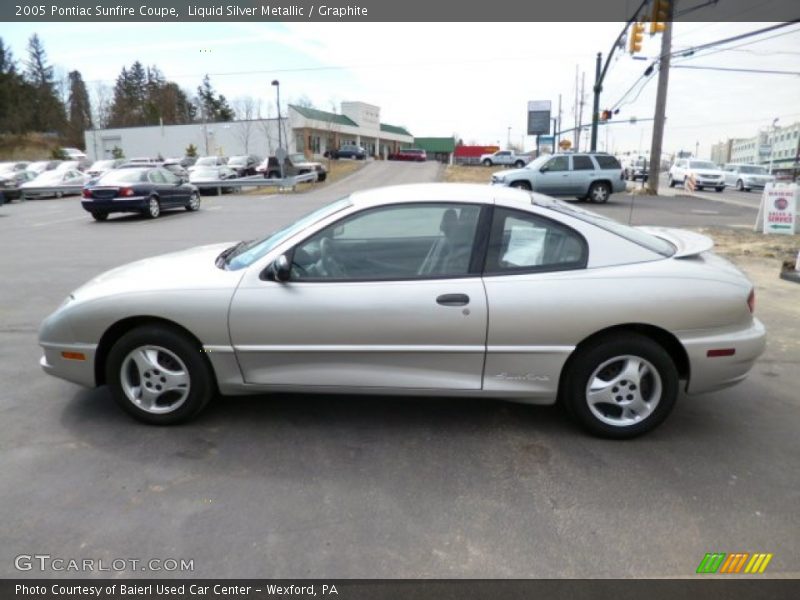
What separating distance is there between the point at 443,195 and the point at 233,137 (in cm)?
6642

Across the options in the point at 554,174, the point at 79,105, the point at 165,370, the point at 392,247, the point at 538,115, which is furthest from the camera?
the point at 79,105

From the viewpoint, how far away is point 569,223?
3.46m

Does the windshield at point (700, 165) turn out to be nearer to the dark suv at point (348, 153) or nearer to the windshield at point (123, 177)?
the windshield at point (123, 177)

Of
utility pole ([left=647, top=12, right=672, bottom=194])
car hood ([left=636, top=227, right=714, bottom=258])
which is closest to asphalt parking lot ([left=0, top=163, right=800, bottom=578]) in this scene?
car hood ([left=636, top=227, right=714, bottom=258])

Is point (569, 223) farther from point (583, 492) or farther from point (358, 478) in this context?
point (358, 478)

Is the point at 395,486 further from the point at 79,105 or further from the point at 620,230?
the point at 79,105

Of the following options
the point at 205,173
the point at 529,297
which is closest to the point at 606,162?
the point at 529,297

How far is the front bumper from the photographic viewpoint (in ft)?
11.7

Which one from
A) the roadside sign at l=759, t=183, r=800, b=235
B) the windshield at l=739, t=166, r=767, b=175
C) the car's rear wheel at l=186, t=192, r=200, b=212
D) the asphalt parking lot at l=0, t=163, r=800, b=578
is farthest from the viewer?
the windshield at l=739, t=166, r=767, b=175

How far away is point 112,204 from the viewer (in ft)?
53.4

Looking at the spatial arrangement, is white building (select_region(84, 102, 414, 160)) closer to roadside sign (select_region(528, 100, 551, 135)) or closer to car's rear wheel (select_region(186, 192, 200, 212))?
roadside sign (select_region(528, 100, 551, 135))

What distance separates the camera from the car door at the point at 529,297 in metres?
3.27

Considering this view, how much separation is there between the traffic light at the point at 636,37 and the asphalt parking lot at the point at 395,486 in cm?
1627

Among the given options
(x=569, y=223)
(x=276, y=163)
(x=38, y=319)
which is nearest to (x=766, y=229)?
(x=569, y=223)
